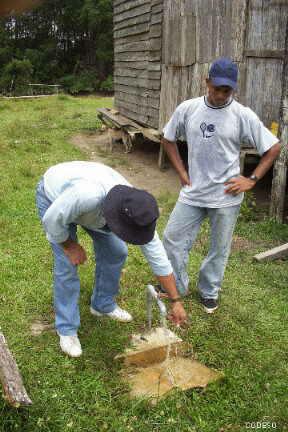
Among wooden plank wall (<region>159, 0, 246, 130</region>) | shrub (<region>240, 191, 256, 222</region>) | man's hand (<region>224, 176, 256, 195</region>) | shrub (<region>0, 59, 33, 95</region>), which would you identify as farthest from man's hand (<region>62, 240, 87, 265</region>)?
shrub (<region>0, 59, 33, 95</region>)

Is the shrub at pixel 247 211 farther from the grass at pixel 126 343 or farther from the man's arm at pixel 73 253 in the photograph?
the man's arm at pixel 73 253

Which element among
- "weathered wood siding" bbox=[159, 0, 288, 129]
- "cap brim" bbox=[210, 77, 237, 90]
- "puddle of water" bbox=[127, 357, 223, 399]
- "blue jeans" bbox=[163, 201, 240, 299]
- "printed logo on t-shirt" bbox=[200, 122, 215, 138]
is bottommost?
"puddle of water" bbox=[127, 357, 223, 399]

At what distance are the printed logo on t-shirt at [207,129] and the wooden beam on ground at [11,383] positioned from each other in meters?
2.16

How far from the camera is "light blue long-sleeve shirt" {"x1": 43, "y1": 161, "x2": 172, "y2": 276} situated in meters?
2.78

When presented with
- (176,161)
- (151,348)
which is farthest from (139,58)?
(151,348)

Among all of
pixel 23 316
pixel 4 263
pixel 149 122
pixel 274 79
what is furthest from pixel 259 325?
pixel 149 122

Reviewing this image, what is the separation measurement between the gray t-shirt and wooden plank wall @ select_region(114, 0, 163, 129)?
662 centimetres

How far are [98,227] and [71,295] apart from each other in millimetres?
572

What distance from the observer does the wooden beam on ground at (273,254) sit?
5.31m

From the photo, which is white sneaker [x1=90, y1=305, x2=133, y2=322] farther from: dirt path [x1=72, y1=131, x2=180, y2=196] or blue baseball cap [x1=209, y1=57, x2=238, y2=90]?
dirt path [x1=72, y1=131, x2=180, y2=196]

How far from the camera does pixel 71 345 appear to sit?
351cm

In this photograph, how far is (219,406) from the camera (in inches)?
124

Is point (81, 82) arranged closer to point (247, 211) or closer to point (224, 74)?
point (247, 211)

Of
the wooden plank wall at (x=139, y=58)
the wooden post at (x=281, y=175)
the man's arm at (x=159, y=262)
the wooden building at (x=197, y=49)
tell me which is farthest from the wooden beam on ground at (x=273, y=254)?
the wooden plank wall at (x=139, y=58)
